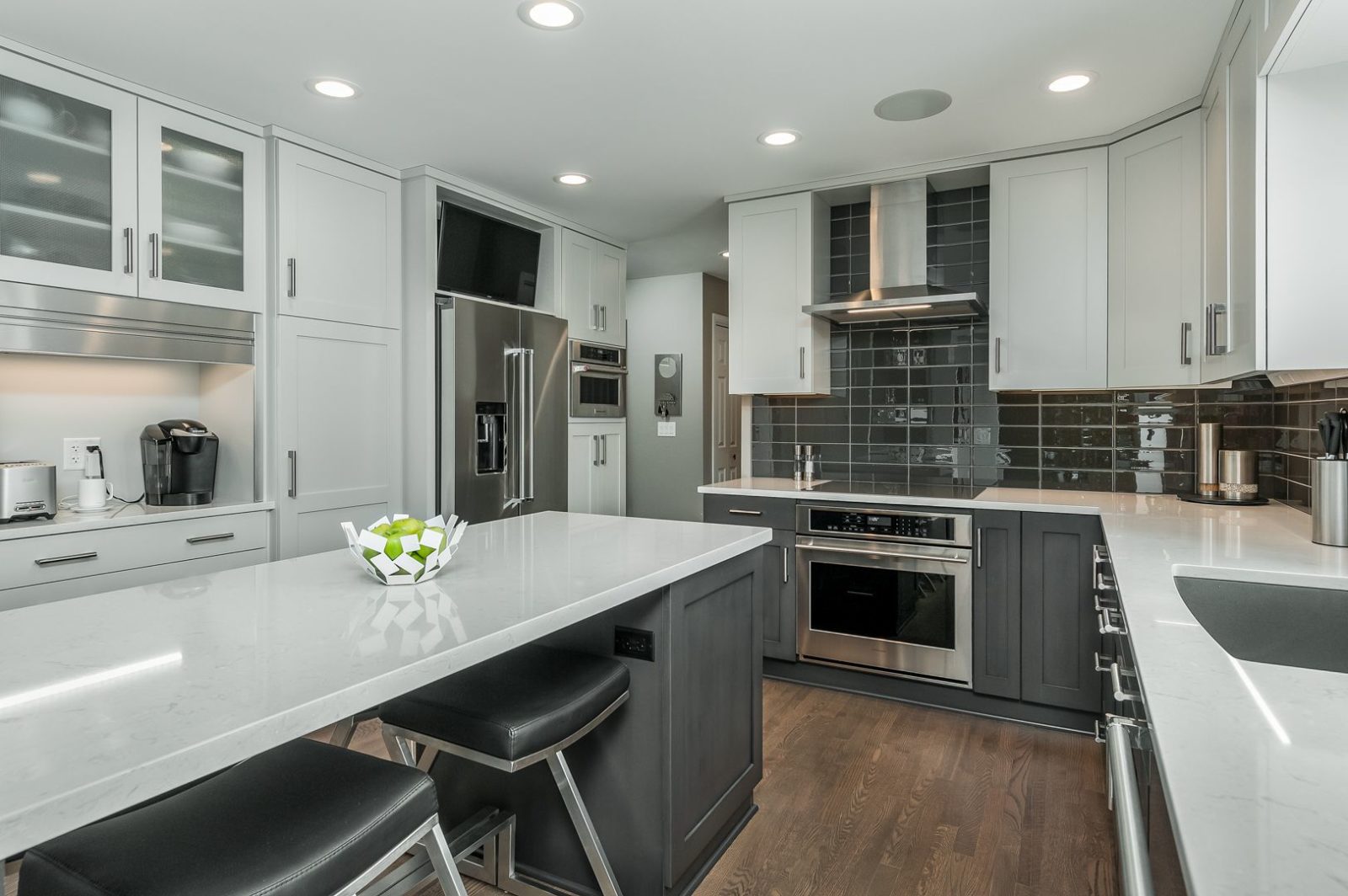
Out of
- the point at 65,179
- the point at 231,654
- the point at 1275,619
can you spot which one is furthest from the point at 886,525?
the point at 65,179

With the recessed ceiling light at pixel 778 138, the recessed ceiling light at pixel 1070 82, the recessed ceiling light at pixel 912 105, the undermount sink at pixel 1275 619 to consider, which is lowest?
the undermount sink at pixel 1275 619

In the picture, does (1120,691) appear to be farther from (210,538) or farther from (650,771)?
(210,538)

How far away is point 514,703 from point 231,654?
22.7 inches

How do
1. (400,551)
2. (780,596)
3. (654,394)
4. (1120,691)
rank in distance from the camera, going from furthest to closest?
(654,394)
(780,596)
(400,551)
(1120,691)

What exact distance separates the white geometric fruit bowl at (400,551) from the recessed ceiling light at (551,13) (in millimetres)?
1536

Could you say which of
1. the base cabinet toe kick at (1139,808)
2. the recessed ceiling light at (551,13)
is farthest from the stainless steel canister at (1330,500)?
the recessed ceiling light at (551,13)

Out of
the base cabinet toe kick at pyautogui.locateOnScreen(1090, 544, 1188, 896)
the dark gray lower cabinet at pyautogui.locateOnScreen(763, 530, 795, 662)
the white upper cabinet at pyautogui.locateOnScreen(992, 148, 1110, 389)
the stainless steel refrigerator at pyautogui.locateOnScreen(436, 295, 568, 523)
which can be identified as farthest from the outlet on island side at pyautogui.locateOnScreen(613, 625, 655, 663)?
the white upper cabinet at pyautogui.locateOnScreen(992, 148, 1110, 389)

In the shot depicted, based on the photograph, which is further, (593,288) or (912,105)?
(593,288)

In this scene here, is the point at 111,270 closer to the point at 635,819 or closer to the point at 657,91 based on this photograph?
the point at 657,91

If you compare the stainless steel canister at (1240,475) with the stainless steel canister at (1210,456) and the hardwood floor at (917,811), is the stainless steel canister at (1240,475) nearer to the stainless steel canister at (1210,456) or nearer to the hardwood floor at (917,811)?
the stainless steel canister at (1210,456)

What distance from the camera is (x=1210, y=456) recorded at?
2.94 m

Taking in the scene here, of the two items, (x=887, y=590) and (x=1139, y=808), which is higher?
(x=1139, y=808)

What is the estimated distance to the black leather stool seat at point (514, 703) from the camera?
1.42 metres

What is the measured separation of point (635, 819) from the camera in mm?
1791
